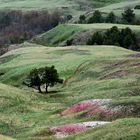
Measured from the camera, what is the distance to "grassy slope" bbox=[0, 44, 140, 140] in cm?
4966

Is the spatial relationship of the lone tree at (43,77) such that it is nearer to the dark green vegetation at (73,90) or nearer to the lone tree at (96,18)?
the dark green vegetation at (73,90)

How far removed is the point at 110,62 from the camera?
90438 millimetres

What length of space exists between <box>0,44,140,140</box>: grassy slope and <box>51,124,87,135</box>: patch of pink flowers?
1.16 meters

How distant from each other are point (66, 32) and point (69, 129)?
5013 inches

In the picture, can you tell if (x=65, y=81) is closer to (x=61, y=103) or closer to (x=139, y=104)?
(x=61, y=103)

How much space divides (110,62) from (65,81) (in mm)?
10768

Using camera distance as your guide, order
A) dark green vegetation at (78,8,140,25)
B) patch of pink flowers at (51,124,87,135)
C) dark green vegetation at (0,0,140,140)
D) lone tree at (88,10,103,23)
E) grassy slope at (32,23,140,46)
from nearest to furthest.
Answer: patch of pink flowers at (51,124,87,135) → dark green vegetation at (0,0,140,140) → grassy slope at (32,23,140,46) → dark green vegetation at (78,8,140,25) → lone tree at (88,10,103,23)

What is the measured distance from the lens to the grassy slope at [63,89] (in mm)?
49656

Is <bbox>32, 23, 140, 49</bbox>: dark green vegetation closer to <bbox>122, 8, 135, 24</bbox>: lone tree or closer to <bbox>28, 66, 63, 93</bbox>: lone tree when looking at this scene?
<bbox>122, 8, 135, 24</bbox>: lone tree

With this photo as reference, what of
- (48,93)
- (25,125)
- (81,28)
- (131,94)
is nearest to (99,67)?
(48,93)

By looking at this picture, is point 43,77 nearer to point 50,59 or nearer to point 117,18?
point 50,59

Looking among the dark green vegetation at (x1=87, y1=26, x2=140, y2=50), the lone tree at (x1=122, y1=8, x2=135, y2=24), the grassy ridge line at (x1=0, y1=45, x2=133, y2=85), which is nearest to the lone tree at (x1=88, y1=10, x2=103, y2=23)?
the lone tree at (x1=122, y1=8, x2=135, y2=24)

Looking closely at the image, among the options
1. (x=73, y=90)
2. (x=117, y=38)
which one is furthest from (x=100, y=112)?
(x=117, y=38)

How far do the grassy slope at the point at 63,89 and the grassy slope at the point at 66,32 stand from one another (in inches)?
1603
